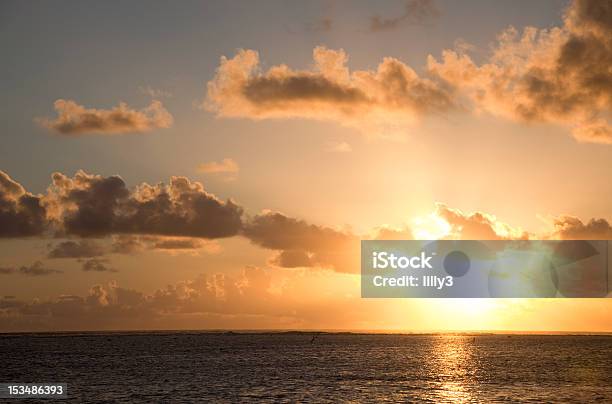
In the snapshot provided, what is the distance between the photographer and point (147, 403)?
3351 inches

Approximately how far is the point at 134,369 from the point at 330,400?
2856 inches

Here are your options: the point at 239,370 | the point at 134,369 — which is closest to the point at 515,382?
the point at 239,370

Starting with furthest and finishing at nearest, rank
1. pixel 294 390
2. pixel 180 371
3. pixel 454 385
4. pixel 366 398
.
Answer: pixel 180 371
pixel 454 385
pixel 294 390
pixel 366 398

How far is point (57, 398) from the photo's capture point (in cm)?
8944

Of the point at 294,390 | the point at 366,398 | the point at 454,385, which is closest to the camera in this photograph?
the point at 366,398

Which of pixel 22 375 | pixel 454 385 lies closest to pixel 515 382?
pixel 454 385

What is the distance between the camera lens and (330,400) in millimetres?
87750

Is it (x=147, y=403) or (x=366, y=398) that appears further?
(x=366, y=398)

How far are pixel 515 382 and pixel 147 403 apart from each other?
61.8 m

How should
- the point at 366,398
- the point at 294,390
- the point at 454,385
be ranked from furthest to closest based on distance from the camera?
the point at 454,385, the point at 294,390, the point at 366,398

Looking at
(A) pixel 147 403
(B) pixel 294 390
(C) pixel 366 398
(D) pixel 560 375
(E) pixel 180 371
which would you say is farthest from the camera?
(E) pixel 180 371

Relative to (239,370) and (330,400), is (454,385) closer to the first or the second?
(330,400)

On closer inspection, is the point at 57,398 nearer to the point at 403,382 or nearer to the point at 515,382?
the point at 403,382

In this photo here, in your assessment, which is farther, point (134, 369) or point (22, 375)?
point (134, 369)
